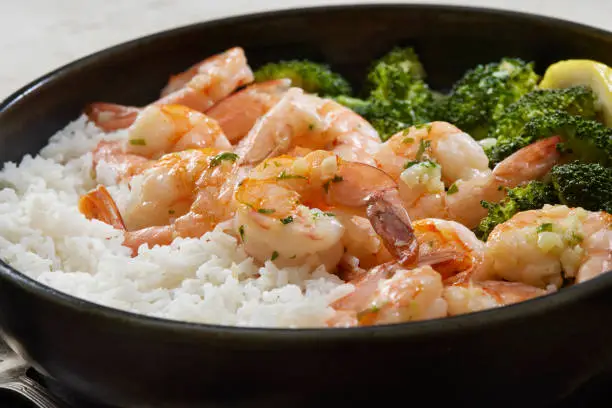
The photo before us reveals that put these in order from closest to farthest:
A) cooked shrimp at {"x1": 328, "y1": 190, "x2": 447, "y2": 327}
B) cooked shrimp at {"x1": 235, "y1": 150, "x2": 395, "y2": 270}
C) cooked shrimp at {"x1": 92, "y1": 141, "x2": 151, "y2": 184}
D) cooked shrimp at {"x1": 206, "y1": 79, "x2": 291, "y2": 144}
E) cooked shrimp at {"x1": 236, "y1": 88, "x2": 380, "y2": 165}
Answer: cooked shrimp at {"x1": 328, "y1": 190, "x2": 447, "y2": 327}, cooked shrimp at {"x1": 235, "y1": 150, "x2": 395, "y2": 270}, cooked shrimp at {"x1": 236, "y1": 88, "x2": 380, "y2": 165}, cooked shrimp at {"x1": 92, "y1": 141, "x2": 151, "y2": 184}, cooked shrimp at {"x1": 206, "y1": 79, "x2": 291, "y2": 144}

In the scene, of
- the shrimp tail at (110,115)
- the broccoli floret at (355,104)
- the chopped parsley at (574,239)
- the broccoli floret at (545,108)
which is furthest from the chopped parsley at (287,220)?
the shrimp tail at (110,115)

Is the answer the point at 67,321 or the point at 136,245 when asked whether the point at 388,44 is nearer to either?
the point at 136,245

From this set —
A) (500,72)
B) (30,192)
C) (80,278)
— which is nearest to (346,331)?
(80,278)

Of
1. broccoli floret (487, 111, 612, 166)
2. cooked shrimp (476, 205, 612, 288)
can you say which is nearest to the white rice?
cooked shrimp (476, 205, 612, 288)

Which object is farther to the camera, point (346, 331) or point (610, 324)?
point (610, 324)

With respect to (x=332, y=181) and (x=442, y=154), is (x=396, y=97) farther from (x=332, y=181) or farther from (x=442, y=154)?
(x=332, y=181)

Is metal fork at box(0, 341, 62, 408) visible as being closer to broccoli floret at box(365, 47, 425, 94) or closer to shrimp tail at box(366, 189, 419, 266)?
shrimp tail at box(366, 189, 419, 266)

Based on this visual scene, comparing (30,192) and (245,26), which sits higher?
(245,26)
